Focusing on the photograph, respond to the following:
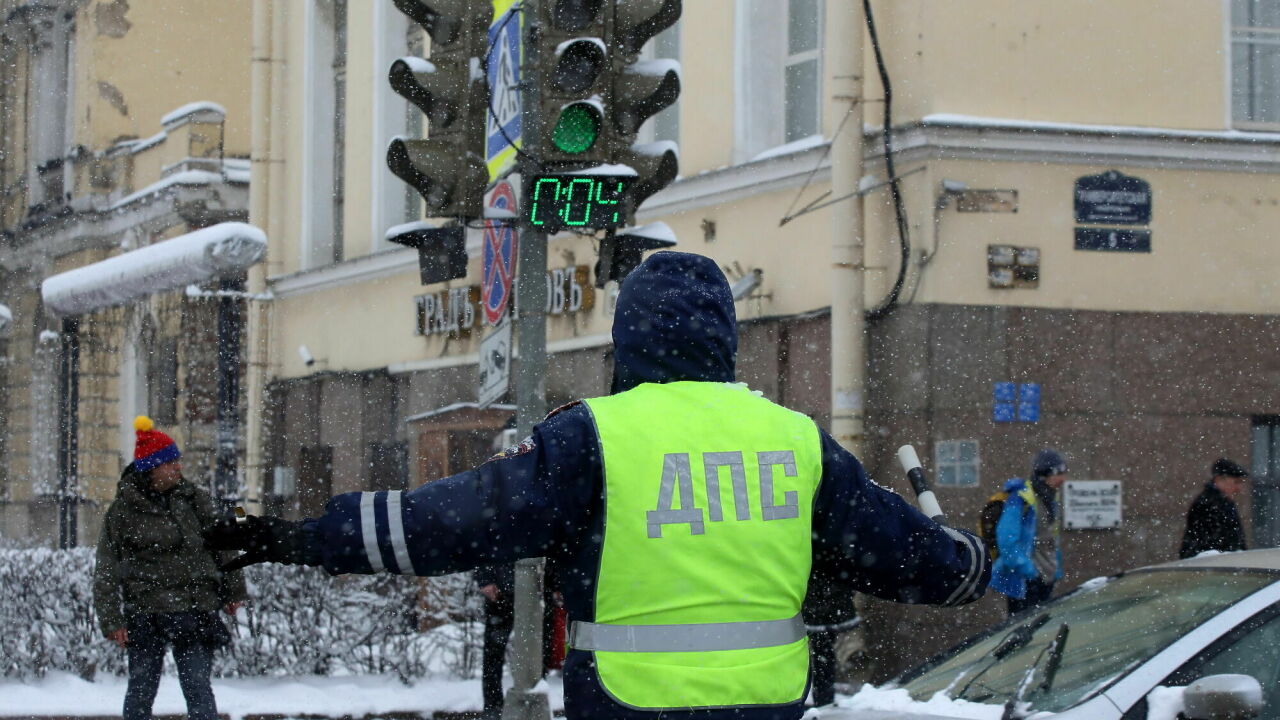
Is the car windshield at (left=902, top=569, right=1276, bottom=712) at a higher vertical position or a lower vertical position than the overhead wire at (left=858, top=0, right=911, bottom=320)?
lower

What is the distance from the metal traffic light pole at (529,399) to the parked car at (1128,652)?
2.84 metres

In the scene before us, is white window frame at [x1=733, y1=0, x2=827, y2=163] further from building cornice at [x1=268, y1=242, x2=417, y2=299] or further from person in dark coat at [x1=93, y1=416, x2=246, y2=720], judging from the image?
person in dark coat at [x1=93, y1=416, x2=246, y2=720]

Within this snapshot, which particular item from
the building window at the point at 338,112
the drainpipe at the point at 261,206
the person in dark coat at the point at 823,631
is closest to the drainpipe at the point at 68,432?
the drainpipe at the point at 261,206

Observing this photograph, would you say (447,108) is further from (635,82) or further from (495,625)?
(495,625)

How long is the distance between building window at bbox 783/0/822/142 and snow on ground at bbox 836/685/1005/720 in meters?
7.98

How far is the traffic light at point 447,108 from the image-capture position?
7.89 metres

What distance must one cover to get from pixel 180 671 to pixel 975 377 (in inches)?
223

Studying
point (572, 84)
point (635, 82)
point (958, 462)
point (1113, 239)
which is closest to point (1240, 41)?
point (1113, 239)

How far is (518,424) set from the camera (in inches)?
320

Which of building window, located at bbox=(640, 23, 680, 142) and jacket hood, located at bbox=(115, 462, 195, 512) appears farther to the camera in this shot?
building window, located at bbox=(640, 23, 680, 142)

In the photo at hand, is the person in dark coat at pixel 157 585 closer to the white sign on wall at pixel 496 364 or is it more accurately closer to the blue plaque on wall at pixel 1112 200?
the white sign on wall at pixel 496 364

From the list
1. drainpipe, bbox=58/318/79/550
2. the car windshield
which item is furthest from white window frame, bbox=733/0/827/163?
drainpipe, bbox=58/318/79/550

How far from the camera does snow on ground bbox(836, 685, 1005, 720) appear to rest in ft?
16.0

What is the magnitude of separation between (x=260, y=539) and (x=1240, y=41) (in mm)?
11078
